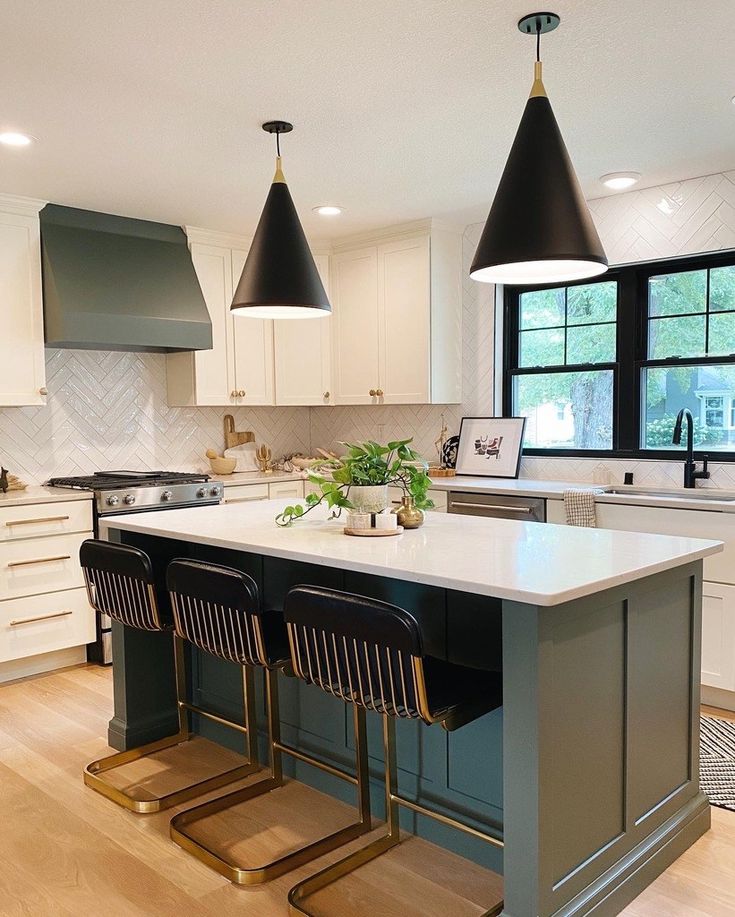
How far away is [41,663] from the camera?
170 inches

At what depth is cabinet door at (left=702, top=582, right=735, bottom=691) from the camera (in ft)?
11.8

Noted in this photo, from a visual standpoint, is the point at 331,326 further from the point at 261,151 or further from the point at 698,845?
the point at 698,845

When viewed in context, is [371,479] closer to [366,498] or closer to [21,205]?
[366,498]

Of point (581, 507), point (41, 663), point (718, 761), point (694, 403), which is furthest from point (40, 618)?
point (694, 403)

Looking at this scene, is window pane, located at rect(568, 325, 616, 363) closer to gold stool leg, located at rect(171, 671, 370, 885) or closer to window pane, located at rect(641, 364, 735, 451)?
window pane, located at rect(641, 364, 735, 451)

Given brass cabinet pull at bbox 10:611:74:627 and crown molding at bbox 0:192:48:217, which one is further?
crown molding at bbox 0:192:48:217

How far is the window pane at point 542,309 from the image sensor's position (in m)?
4.93

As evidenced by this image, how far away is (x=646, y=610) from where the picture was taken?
2332 mm

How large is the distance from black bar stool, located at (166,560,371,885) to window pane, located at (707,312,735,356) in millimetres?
2783

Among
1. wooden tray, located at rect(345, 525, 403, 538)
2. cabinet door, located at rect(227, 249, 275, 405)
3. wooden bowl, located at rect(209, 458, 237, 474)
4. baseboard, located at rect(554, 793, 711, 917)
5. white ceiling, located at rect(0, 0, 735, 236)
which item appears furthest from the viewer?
wooden bowl, located at rect(209, 458, 237, 474)

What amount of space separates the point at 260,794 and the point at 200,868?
1.50ft

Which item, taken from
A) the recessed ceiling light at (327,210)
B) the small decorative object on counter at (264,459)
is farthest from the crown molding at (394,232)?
the small decorative object on counter at (264,459)

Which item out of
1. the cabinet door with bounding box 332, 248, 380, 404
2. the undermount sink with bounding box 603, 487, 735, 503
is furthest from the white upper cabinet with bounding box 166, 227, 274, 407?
the undermount sink with bounding box 603, 487, 735, 503

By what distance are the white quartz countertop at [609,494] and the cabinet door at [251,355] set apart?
4.53 feet
